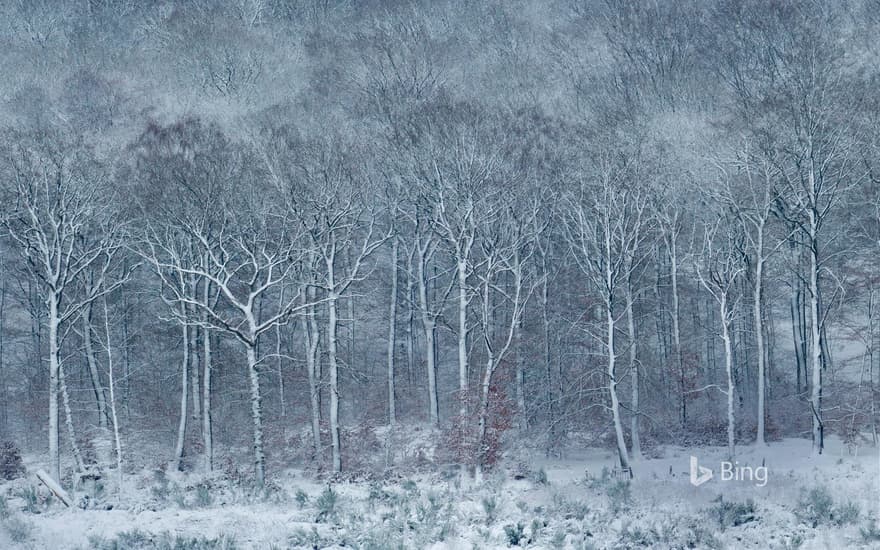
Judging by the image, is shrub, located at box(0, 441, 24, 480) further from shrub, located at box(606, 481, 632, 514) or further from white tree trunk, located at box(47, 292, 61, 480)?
shrub, located at box(606, 481, 632, 514)

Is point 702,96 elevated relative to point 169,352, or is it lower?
elevated

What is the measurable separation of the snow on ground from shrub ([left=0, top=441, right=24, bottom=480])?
391 centimetres

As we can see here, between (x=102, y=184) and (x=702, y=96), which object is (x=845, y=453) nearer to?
(x=102, y=184)

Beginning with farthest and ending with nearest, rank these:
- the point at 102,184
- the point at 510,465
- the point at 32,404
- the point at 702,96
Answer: the point at 702,96 → the point at 32,404 → the point at 102,184 → the point at 510,465

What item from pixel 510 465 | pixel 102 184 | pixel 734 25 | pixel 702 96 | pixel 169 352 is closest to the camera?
pixel 510 465

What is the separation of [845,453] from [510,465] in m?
10.1

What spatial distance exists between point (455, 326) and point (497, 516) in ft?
56.9

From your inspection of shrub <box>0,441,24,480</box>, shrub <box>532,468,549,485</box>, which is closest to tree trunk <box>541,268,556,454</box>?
shrub <box>532,468,549,485</box>

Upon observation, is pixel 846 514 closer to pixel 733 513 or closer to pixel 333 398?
pixel 733 513

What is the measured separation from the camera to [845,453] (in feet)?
71.6

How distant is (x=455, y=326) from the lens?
1292 inches

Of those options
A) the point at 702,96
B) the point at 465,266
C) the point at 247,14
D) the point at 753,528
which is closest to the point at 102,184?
the point at 465,266

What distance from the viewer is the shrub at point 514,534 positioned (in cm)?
1418

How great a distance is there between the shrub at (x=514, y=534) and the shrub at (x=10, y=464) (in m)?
17.6
